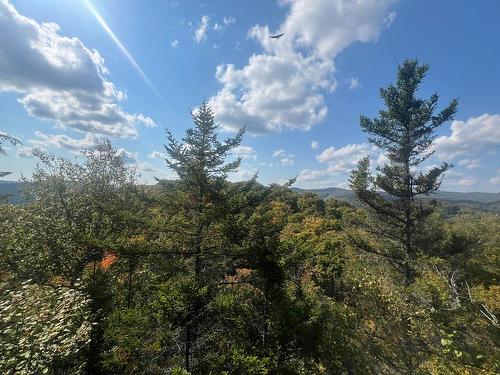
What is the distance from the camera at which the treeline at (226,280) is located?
328 inches

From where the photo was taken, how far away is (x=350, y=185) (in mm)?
19203

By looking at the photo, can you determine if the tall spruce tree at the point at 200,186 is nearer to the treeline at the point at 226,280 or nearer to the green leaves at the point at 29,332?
the treeline at the point at 226,280

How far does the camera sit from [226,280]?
13.1 meters

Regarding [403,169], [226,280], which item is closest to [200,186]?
[226,280]

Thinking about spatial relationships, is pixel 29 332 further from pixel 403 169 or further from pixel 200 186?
pixel 403 169

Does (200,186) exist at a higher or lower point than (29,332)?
higher

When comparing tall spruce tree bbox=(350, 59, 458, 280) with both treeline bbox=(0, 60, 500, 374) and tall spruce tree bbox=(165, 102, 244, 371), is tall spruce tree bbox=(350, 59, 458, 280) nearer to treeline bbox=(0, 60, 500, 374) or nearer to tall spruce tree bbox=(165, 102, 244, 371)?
treeline bbox=(0, 60, 500, 374)

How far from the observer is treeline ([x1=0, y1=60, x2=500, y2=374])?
27.3ft

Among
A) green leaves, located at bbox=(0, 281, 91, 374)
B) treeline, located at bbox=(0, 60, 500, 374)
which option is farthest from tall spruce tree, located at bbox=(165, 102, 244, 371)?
green leaves, located at bbox=(0, 281, 91, 374)

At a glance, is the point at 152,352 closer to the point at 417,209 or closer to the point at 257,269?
the point at 257,269

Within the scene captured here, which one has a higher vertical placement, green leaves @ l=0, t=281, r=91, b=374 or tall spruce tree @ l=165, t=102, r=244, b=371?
tall spruce tree @ l=165, t=102, r=244, b=371

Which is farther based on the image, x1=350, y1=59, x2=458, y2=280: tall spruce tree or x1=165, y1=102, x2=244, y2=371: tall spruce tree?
x1=350, y1=59, x2=458, y2=280: tall spruce tree

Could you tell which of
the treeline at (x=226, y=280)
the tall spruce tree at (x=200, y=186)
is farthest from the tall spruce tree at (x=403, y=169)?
the tall spruce tree at (x=200, y=186)

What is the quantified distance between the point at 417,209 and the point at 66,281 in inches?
810
